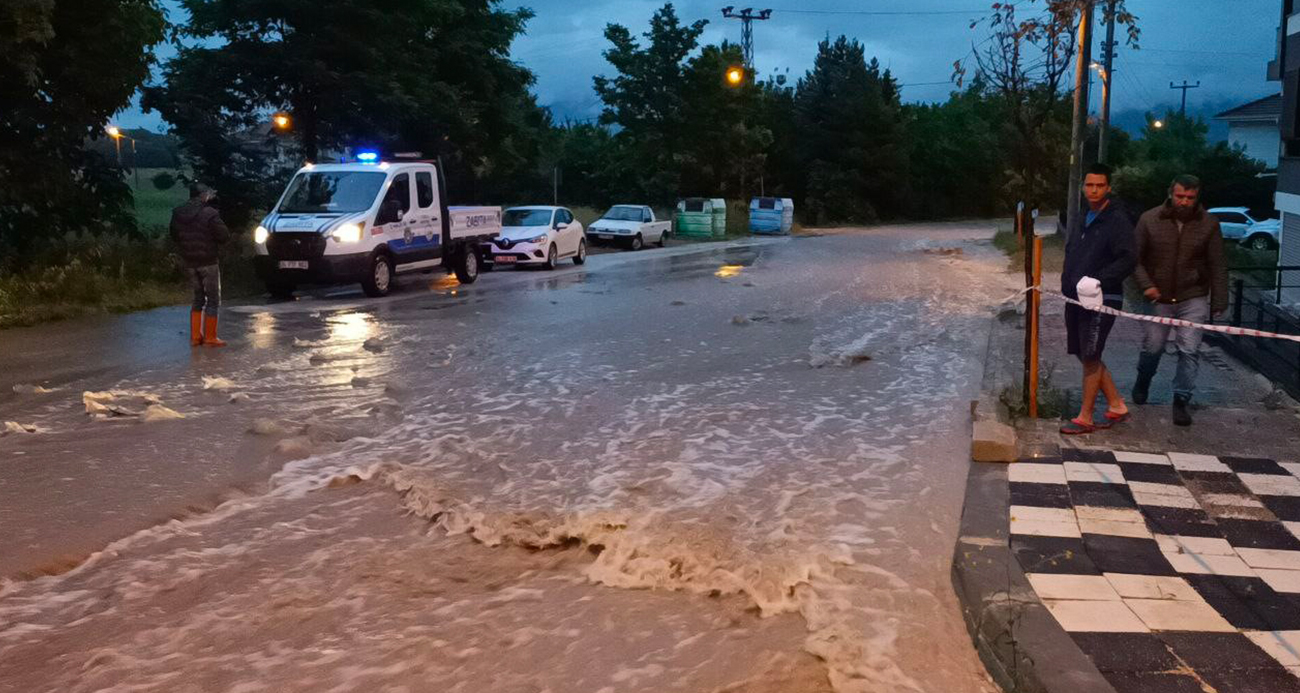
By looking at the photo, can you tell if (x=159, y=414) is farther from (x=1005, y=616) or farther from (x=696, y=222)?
(x=696, y=222)

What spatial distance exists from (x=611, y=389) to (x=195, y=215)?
17.7 feet

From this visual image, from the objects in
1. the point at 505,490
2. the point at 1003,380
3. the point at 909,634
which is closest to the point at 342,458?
the point at 505,490

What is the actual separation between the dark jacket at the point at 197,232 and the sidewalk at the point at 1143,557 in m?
8.74

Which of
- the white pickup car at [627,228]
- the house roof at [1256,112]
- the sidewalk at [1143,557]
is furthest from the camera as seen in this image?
the house roof at [1256,112]

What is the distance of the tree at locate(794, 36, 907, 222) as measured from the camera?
63750 mm

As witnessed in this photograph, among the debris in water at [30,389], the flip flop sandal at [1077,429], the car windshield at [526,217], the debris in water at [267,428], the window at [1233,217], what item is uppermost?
the car windshield at [526,217]

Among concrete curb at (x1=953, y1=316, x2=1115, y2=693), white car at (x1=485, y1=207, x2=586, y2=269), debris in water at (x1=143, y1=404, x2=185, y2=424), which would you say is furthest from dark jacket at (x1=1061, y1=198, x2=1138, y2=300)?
white car at (x1=485, y1=207, x2=586, y2=269)

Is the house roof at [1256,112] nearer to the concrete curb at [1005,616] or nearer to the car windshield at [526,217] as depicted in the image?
the car windshield at [526,217]

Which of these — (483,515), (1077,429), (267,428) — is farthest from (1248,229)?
(483,515)

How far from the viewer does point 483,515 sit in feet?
20.1

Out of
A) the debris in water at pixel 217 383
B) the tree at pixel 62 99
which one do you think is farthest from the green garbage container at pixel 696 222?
the debris in water at pixel 217 383

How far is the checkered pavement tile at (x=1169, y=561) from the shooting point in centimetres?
417

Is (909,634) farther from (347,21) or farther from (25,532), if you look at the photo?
(347,21)

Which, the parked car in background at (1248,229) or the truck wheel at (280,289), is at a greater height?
the truck wheel at (280,289)
